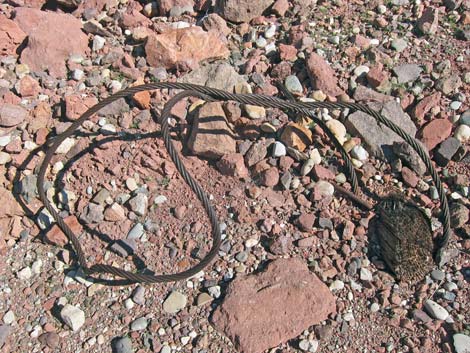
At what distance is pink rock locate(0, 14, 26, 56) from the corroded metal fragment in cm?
221

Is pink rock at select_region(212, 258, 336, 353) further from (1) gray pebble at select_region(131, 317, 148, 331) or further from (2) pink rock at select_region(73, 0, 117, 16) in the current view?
(2) pink rock at select_region(73, 0, 117, 16)

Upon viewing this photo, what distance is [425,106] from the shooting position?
2.87 metres

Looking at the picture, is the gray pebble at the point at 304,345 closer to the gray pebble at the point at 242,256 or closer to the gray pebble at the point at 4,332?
the gray pebble at the point at 242,256

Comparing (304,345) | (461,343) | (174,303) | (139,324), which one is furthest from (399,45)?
(139,324)

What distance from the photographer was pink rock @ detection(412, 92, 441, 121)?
286cm

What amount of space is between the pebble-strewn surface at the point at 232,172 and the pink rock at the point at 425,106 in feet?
0.05

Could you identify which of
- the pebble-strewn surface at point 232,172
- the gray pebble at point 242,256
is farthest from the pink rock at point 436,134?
the gray pebble at point 242,256

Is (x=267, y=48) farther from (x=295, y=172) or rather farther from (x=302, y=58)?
(x=295, y=172)

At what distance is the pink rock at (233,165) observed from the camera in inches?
106

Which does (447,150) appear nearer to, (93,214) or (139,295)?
(139,295)

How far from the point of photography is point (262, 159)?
2748 mm

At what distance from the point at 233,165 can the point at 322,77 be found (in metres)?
0.72

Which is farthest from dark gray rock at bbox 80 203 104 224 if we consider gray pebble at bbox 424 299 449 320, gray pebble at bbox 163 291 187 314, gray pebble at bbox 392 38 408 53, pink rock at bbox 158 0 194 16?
gray pebble at bbox 392 38 408 53

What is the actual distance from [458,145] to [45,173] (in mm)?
2035
